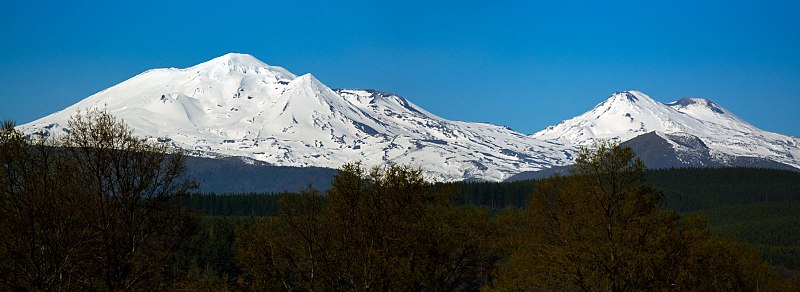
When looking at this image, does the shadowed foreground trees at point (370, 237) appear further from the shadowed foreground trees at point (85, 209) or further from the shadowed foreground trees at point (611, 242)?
the shadowed foreground trees at point (85, 209)

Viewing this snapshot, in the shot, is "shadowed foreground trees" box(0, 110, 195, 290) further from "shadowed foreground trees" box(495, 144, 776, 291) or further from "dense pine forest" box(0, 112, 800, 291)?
"shadowed foreground trees" box(495, 144, 776, 291)

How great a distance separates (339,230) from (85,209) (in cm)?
1086

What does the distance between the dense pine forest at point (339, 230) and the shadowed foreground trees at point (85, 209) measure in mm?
77

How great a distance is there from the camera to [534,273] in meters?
38.7

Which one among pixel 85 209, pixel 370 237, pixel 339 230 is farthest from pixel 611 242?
pixel 85 209

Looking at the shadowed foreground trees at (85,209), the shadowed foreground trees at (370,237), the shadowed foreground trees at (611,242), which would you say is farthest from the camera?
the shadowed foreground trees at (370,237)

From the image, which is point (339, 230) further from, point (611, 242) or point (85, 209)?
point (611, 242)

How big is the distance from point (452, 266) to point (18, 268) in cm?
2158

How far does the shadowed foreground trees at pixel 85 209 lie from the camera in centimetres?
2689

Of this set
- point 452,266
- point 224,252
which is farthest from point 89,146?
point 224,252

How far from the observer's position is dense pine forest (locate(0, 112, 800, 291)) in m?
28.6

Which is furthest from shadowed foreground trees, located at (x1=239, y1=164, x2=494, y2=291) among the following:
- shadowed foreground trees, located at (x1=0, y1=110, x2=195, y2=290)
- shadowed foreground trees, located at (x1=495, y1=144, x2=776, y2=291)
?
shadowed foreground trees, located at (x1=0, y1=110, x2=195, y2=290)

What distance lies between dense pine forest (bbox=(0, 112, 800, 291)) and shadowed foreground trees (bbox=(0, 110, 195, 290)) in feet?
0.25

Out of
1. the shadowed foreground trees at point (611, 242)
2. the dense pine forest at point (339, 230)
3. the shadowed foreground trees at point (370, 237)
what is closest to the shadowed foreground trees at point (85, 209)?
the dense pine forest at point (339, 230)
